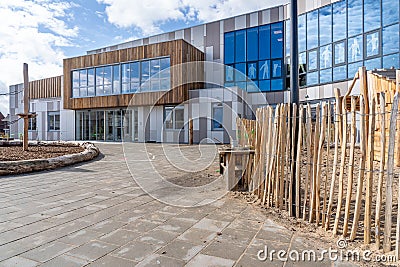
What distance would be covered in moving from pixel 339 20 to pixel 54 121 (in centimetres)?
2379

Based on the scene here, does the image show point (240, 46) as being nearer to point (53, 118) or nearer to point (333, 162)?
point (53, 118)

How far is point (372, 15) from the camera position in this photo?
13.4 m

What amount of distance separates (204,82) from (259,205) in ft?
58.5

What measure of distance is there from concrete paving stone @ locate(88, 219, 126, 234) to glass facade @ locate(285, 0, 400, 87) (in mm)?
13435

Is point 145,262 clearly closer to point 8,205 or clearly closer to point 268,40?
point 8,205

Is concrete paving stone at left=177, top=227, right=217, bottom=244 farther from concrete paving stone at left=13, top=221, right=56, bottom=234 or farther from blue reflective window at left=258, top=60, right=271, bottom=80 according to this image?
blue reflective window at left=258, top=60, right=271, bottom=80

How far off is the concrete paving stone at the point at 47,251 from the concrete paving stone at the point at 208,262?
125 centimetres

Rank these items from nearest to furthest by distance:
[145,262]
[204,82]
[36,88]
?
[145,262], [204,82], [36,88]

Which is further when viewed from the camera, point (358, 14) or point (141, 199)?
point (358, 14)

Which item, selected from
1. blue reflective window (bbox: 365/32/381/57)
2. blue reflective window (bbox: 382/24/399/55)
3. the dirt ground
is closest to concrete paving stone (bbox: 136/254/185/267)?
the dirt ground

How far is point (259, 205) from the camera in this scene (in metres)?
4.33

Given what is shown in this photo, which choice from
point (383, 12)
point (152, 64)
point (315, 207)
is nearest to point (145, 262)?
point (315, 207)

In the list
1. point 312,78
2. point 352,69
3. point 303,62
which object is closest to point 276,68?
point 303,62

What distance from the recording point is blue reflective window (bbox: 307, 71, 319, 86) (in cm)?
1655
